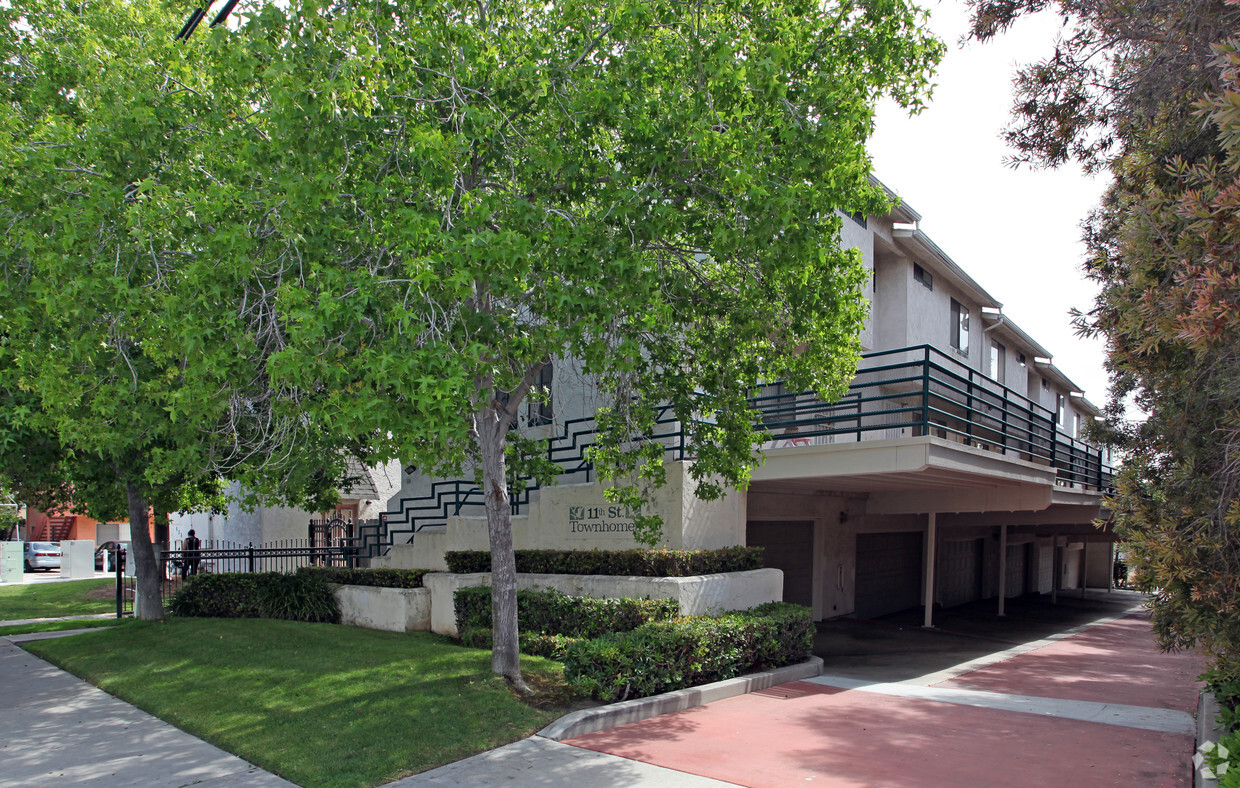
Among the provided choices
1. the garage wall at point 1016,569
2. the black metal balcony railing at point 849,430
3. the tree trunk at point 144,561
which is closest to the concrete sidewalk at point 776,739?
the black metal balcony railing at point 849,430

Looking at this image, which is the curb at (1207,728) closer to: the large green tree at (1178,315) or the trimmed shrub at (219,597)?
the large green tree at (1178,315)

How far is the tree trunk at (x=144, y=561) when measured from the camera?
16.1 metres

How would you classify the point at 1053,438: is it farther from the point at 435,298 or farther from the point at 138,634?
the point at 138,634

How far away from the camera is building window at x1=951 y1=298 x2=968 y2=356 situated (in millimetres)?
25609

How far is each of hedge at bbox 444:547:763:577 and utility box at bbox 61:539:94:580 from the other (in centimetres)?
2581

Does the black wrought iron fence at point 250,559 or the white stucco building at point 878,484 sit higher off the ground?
the white stucco building at point 878,484

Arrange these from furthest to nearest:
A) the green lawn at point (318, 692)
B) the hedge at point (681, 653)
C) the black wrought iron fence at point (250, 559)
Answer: the black wrought iron fence at point (250, 559) < the hedge at point (681, 653) < the green lawn at point (318, 692)

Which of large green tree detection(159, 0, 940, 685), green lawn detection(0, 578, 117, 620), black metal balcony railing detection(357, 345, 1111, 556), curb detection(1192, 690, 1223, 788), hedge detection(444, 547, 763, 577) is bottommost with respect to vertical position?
green lawn detection(0, 578, 117, 620)

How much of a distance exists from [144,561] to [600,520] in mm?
9078

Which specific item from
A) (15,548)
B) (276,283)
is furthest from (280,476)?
(15,548)

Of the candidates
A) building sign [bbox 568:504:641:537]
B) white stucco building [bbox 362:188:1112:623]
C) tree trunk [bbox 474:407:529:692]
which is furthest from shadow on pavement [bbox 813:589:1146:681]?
tree trunk [bbox 474:407:529:692]

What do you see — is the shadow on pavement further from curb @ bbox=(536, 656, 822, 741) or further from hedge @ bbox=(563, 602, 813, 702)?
curb @ bbox=(536, 656, 822, 741)

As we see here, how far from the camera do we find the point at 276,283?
351 inches

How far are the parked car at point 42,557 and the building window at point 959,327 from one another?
1433 inches
